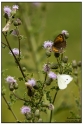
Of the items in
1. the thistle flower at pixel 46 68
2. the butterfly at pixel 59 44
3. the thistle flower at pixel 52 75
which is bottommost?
the thistle flower at pixel 52 75

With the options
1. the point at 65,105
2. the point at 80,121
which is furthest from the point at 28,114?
the point at 65,105

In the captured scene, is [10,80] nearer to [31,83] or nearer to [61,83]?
[31,83]

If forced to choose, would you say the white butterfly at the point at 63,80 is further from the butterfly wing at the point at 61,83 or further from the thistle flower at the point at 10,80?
the thistle flower at the point at 10,80

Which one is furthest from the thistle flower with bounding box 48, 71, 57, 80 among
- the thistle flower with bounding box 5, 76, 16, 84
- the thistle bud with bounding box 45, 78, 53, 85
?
the thistle flower with bounding box 5, 76, 16, 84

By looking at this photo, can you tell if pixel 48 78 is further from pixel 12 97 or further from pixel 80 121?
pixel 80 121

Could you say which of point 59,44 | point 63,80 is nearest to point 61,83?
point 63,80

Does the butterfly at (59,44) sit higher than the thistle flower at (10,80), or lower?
higher

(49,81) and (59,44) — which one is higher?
(59,44)

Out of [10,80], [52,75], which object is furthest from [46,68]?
[10,80]

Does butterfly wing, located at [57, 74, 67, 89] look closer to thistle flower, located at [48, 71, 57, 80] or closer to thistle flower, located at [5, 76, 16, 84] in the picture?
thistle flower, located at [48, 71, 57, 80]

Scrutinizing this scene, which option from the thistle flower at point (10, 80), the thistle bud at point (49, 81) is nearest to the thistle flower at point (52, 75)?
the thistle bud at point (49, 81)

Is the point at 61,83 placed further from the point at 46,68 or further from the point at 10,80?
the point at 10,80
